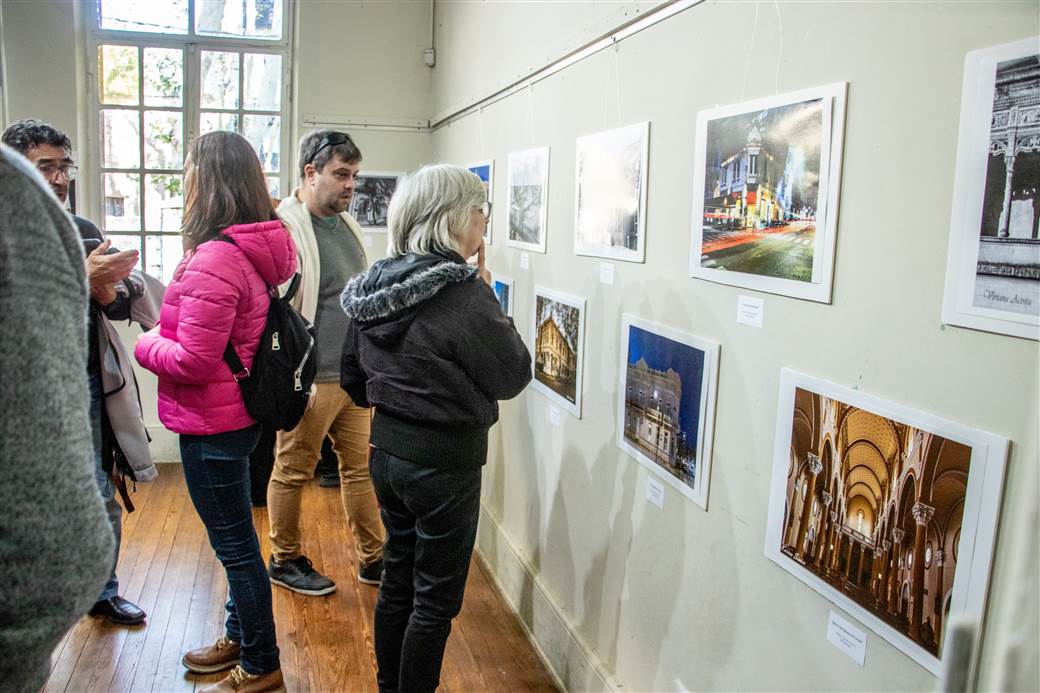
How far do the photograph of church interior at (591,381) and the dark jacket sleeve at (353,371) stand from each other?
11 mm

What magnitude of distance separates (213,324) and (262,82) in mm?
3460

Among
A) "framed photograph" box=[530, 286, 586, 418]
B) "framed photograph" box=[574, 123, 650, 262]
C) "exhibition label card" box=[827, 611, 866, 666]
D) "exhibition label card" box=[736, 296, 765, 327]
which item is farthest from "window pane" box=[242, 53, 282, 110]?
"exhibition label card" box=[827, 611, 866, 666]

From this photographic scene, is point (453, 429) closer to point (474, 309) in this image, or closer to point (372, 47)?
point (474, 309)

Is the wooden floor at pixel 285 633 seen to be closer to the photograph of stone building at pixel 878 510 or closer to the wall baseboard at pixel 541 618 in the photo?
the wall baseboard at pixel 541 618

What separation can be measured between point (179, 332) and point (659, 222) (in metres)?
1.22

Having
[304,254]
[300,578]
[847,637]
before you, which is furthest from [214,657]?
[847,637]

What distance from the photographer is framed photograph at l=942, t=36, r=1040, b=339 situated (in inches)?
40.0

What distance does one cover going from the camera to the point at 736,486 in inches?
67.1

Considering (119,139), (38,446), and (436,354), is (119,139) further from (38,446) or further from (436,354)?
(38,446)

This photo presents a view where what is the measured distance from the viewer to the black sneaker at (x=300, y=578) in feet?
10.3

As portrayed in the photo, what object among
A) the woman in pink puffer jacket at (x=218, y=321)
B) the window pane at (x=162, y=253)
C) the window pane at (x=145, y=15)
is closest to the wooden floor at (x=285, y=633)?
the woman in pink puffer jacket at (x=218, y=321)

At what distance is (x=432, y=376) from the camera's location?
6.38 ft

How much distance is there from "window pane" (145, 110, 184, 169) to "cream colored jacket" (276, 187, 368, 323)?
2401 mm

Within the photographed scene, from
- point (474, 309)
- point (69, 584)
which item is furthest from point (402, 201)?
point (69, 584)
